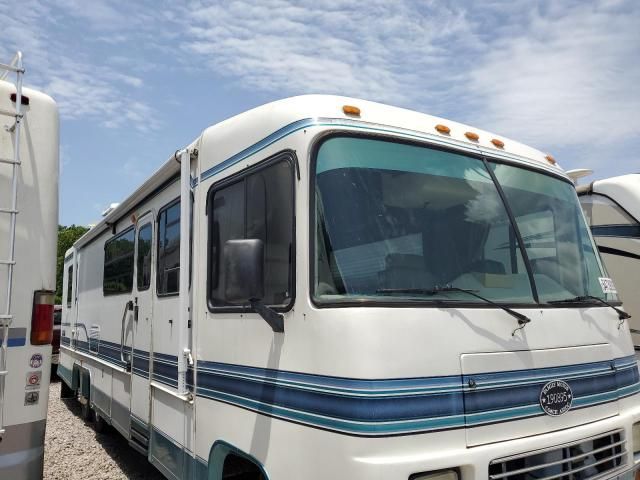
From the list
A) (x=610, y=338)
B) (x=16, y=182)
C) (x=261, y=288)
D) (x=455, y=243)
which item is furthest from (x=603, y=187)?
(x=16, y=182)

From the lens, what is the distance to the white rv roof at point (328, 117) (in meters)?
3.15

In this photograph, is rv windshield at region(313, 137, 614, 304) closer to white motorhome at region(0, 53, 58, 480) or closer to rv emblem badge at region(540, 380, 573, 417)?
rv emblem badge at region(540, 380, 573, 417)

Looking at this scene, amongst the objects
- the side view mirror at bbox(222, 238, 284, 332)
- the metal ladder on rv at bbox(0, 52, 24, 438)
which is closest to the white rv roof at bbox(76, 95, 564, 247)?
the side view mirror at bbox(222, 238, 284, 332)

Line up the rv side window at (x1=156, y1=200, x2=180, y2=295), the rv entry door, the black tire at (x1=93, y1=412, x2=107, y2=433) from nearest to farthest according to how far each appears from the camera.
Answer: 1. the rv side window at (x1=156, y1=200, x2=180, y2=295)
2. the rv entry door
3. the black tire at (x1=93, y1=412, x2=107, y2=433)

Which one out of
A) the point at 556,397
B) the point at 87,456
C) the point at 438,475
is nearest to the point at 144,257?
the point at 87,456

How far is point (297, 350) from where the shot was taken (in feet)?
9.41

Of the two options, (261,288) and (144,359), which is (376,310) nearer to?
(261,288)

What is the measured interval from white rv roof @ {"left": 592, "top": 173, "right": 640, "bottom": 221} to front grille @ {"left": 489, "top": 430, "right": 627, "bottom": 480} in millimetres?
3873

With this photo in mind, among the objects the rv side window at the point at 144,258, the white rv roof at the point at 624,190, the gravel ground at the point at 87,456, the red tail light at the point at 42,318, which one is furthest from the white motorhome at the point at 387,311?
the white rv roof at the point at 624,190

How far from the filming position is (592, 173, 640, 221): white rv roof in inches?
252

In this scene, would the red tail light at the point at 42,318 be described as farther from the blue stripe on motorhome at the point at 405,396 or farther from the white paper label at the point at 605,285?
the white paper label at the point at 605,285

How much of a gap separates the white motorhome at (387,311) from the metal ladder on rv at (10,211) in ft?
3.47

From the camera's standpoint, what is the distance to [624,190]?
6.50m

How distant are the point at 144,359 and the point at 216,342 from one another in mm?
1805
